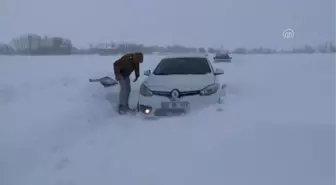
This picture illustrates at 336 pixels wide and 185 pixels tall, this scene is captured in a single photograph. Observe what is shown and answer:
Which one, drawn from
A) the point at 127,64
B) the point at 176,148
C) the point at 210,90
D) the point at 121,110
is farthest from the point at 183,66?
the point at 176,148

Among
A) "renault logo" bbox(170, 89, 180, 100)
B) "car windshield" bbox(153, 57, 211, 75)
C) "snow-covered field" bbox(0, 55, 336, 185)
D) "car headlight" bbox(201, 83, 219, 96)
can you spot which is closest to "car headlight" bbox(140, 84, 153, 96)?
"renault logo" bbox(170, 89, 180, 100)

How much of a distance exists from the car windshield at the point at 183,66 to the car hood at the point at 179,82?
529 millimetres

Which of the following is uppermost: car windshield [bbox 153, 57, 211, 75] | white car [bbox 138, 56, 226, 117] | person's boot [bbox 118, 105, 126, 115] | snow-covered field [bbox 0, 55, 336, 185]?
car windshield [bbox 153, 57, 211, 75]

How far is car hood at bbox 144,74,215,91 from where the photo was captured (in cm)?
874

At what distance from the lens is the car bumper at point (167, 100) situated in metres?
8.62

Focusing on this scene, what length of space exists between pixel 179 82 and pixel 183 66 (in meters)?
1.53

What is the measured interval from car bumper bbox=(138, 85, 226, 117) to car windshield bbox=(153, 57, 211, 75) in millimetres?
1351

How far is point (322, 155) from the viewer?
215 inches

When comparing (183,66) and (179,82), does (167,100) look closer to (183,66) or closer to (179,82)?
(179,82)

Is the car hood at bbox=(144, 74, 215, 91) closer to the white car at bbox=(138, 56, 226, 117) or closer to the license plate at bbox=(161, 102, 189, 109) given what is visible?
the white car at bbox=(138, 56, 226, 117)

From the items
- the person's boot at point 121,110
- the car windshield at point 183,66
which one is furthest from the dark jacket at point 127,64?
the person's boot at point 121,110

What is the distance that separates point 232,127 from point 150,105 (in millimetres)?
2328

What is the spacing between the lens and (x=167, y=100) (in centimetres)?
867

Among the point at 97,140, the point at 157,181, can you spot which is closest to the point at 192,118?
the point at 97,140
